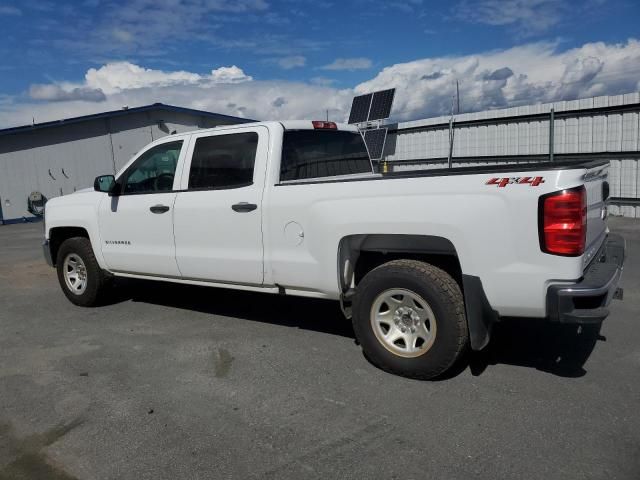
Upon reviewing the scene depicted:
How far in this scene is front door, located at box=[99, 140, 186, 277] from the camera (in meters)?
5.41

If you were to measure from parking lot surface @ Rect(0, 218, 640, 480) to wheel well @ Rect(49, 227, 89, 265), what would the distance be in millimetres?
1150

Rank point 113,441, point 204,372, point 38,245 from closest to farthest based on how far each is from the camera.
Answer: point 113,441 → point 204,372 → point 38,245

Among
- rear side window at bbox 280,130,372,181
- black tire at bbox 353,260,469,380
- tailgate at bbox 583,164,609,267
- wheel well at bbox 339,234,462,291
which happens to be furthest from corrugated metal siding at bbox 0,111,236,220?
tailgate at bbox 583,164,609,267

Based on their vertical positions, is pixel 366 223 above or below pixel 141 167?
below

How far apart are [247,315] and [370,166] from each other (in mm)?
2137

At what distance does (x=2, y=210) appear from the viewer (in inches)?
770

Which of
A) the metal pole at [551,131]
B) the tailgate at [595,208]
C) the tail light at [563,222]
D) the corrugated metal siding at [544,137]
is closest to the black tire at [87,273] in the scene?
the tail light at [563,222]

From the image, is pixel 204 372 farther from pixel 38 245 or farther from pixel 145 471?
pixel 38 245

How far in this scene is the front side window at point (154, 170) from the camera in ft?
18.0

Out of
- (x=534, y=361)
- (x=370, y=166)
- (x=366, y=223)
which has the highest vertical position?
(x=370, y=166)

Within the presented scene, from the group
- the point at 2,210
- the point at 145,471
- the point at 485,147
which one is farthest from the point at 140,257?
the point at 2,210

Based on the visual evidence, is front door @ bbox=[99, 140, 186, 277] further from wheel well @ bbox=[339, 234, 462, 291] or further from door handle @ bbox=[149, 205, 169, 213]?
wheel well @ bbox=[339, 234, 462, 291]

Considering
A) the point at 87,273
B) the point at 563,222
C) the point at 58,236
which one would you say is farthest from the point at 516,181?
the point at 58,236

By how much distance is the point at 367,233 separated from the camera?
4.04m
